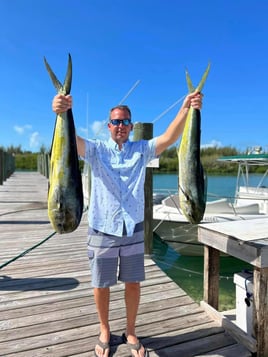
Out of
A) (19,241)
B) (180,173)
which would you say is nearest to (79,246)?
(19,241)

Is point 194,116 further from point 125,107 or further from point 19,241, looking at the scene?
point 19,241

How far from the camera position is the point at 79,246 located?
4.72 metres

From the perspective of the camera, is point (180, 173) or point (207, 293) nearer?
point (180, 173)

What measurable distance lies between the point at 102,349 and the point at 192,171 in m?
1.38

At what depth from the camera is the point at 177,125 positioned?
212cm

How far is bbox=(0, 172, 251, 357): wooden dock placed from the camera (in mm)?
2221

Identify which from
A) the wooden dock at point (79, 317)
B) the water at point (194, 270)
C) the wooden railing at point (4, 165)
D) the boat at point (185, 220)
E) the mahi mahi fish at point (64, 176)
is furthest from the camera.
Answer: the wooden railing at point (4, 165)

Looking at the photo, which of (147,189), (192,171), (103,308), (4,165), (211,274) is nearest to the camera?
(192,171)

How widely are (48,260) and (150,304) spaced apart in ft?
5.67

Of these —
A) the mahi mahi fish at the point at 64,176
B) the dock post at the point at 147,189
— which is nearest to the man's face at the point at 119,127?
the mahi mahi fish at the point at 64,176

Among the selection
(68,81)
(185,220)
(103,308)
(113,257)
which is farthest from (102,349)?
(185,220)

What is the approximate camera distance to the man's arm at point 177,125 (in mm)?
2033

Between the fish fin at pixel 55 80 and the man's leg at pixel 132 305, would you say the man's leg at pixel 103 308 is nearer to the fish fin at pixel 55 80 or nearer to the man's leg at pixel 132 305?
the man's leg at pixel 132 305

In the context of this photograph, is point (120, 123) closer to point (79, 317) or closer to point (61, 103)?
point (61, 103)
